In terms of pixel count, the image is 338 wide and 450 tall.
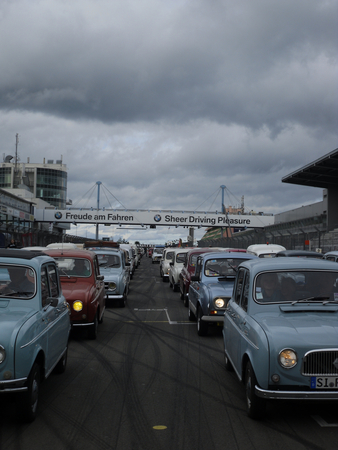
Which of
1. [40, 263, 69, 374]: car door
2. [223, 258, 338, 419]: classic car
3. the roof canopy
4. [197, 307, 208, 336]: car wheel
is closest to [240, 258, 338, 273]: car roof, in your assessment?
[223, 258, 338, 419]: classic car

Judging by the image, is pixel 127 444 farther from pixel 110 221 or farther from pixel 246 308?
pixel 110 221

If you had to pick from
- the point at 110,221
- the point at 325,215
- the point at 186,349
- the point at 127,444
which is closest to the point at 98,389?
the point at 127,444

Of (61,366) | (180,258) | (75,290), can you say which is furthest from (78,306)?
(180,258)

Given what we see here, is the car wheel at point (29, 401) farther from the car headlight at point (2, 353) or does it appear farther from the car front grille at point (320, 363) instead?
the car front grille at point (320, 363)

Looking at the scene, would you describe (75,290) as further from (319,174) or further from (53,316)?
(319,174)

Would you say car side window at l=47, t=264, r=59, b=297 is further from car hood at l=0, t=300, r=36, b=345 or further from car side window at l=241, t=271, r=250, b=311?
car side window at l=241, t=271, r=250, b=311

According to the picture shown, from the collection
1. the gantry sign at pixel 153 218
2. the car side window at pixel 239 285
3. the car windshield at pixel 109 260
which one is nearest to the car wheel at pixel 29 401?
the car side window at pixel 239 285

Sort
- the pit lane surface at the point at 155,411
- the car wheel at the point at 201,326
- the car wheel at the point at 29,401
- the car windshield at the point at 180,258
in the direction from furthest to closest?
the car windshield at the point at 180,258
the car wheel at the point at 201,326
the car wheel at the point at 29,401
the pit lane surface at the point at 155,411

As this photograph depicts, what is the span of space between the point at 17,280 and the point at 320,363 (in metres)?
3.67

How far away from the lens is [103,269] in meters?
15.0

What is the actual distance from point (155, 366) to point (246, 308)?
2.30 metres

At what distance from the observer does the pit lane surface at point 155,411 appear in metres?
4.58

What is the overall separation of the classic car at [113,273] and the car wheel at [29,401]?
9047 mm

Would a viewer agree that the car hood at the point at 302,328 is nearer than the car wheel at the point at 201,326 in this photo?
Yes
